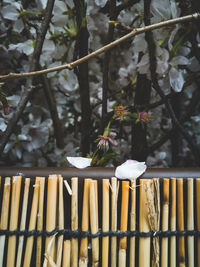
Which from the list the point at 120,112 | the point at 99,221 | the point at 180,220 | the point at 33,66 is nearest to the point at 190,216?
the point at 180,220

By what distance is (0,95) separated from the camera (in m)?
0.35

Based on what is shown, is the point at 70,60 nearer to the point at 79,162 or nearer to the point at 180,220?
the point at 79,162

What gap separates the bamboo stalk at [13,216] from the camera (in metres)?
0.30

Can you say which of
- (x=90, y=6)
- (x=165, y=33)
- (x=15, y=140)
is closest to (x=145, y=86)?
(x=165, y=33)

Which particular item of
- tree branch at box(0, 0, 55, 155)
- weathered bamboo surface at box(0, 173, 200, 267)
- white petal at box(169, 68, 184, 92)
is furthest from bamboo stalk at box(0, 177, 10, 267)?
white petal at box(169, 68, 184, 92)

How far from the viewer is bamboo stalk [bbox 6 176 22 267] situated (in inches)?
11.8

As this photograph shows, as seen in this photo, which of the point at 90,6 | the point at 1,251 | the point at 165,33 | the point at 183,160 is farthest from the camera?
the point at 183,160

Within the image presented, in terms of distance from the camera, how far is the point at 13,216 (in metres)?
0.30

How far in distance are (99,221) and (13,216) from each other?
0.35 feet

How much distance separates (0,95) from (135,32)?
20 centimetres

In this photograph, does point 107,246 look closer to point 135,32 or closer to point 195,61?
point 135,32

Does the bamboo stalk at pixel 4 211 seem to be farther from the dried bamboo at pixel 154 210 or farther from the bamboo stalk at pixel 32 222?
the dried bamboo at pixel 154 210

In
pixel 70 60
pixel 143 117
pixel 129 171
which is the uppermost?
pixel 70 60

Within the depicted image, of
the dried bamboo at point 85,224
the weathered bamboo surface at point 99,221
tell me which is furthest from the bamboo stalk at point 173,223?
the dried bamboo at point 85,224
